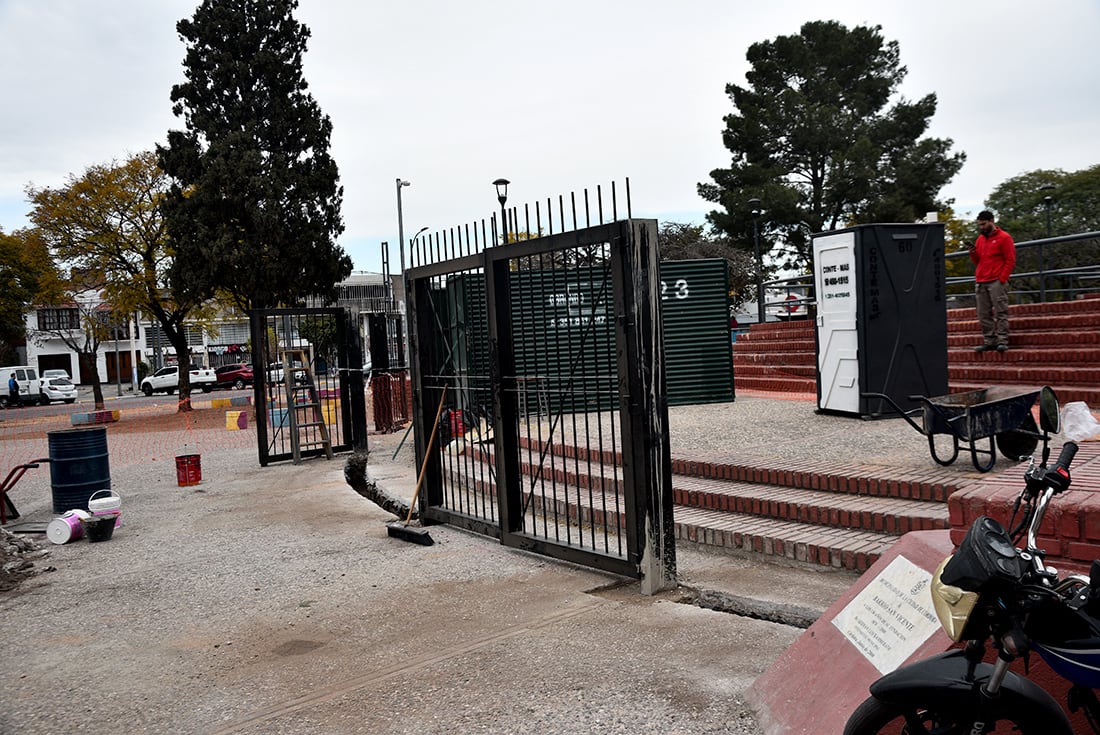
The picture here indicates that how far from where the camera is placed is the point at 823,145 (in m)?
39.8

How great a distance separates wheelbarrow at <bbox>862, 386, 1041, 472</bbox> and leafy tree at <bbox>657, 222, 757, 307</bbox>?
2456 cm

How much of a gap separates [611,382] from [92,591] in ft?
13.8

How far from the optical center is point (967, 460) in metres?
6.99

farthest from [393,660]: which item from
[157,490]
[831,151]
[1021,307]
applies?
[831,151]

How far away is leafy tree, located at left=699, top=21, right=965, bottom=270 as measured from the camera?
38.6m

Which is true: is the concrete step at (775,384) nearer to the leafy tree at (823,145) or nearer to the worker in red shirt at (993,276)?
the worker in red shirt at (993,276)

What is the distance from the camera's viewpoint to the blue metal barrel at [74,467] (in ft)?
31.8

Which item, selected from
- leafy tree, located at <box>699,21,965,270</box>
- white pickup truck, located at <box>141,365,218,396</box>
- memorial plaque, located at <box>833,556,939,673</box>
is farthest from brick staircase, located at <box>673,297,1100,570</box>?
white pickup truck, located at <box>141,365,218,396</box>

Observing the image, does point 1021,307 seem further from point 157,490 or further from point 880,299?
point 157,490

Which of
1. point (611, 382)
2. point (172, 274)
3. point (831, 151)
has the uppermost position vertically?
point (831, 151)

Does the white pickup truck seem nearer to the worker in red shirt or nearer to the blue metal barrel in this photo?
the blue metal barrel

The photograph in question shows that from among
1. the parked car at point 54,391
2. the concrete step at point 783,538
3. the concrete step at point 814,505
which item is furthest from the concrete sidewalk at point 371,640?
the parked car at point 54,391

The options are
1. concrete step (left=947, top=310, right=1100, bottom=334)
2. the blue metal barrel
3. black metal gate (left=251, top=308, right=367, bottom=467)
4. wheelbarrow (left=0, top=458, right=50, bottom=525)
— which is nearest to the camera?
wheelbarrow (left=0, top=458, right=50, bottom=525)

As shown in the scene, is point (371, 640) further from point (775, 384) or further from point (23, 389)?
point (23, 389)
